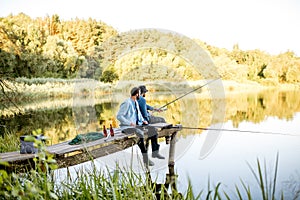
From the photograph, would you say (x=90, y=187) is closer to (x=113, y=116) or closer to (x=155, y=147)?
(x=155, y=147)

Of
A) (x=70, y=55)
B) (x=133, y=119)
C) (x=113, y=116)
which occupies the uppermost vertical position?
(x=70, y=55)

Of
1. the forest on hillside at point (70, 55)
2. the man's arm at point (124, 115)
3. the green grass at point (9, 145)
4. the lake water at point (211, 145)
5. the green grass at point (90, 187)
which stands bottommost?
the lake water at point (211, 145)

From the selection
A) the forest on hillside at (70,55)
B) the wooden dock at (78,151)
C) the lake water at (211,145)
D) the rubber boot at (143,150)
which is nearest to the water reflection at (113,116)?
the lake water at (211,145)

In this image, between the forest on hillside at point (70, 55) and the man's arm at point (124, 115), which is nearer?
the man's arm at point (124, 115)

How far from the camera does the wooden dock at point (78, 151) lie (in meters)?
3.07

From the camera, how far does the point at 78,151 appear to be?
3.85 metres

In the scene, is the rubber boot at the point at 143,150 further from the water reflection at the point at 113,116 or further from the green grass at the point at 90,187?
the green grass at the point at 90,187

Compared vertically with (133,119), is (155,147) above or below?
below

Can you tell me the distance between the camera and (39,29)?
2328 centimetres

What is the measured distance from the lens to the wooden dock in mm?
3068

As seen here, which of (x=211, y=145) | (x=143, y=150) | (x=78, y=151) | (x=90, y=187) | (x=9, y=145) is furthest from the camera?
(x=211, y=145)

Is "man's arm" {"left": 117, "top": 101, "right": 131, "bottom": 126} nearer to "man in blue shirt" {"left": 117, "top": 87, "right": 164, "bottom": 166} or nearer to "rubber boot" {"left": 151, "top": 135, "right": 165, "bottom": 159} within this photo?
"man in blue shirt" {"left": 117, "top": 87, "right": 164, "bottom": 166}

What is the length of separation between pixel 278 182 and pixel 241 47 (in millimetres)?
23107

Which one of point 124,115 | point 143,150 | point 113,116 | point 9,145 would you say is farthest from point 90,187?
point 113,116
